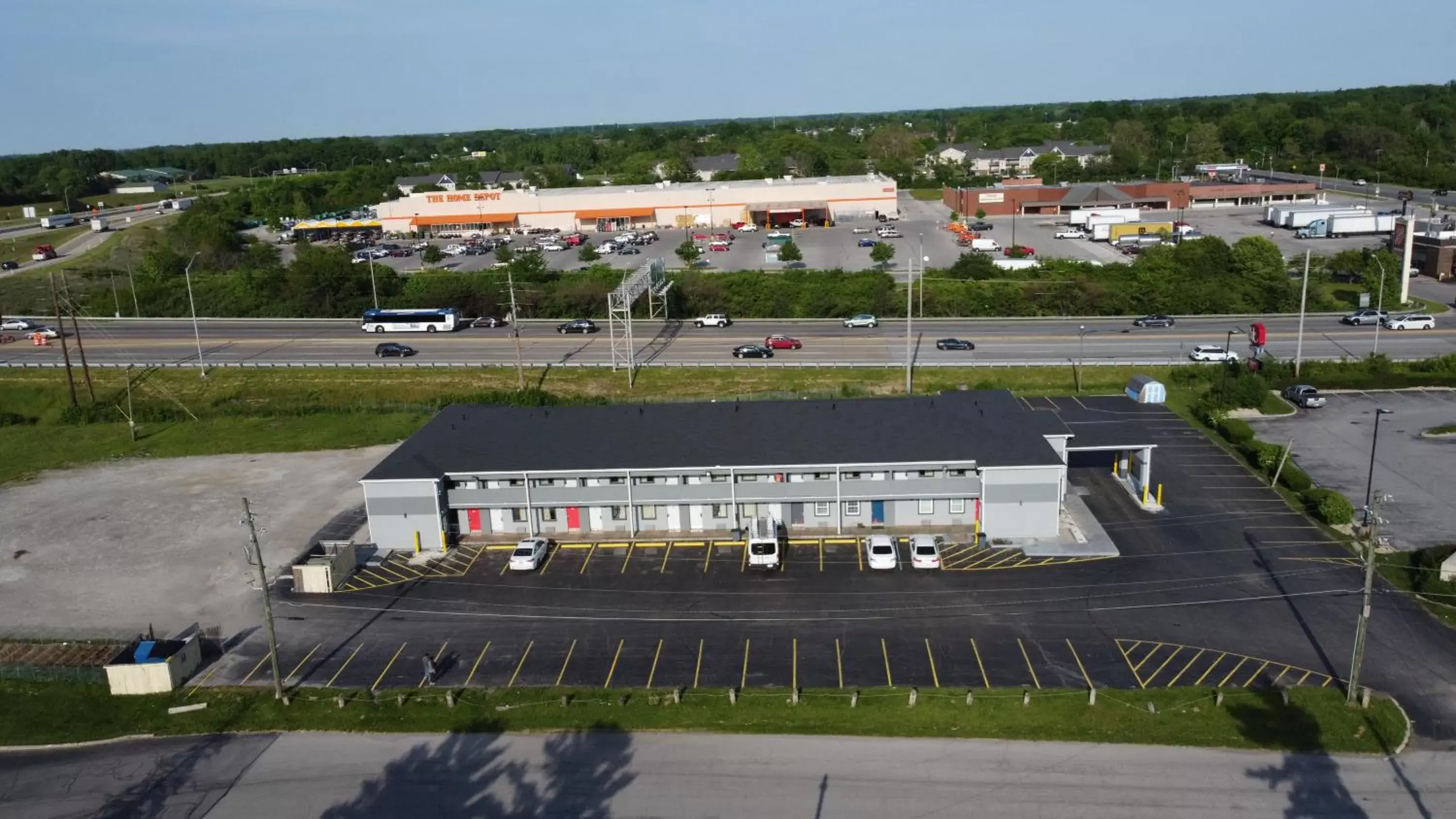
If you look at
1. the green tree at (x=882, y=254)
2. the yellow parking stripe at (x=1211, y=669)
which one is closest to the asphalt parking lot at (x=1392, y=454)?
the yellow parking stripe at (x=1211, y=669)

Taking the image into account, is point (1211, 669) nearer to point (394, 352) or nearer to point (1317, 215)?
point (394, 352)

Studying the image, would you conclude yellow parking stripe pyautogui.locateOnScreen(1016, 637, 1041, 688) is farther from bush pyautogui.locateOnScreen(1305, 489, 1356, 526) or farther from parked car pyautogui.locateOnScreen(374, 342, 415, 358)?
parked car pyautogui.locateOnScreen(374, 342, 415, 358)

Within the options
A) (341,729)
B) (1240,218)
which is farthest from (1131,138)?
(341,729)

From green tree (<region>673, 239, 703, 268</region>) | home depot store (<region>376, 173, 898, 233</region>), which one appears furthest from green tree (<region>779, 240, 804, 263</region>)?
home depot store (<region>376, 173, 898, 233</region>)

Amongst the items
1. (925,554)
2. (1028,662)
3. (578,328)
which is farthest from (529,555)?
(578,328)

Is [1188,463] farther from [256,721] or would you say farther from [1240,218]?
[1240,218]

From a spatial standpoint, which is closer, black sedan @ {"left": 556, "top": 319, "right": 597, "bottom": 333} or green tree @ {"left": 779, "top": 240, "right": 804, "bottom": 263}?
black sedan @ {"left": 556, "top": 319, "right": 597, "bottom": 333}
